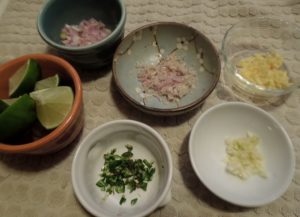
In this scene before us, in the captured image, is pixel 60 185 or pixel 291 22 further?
pixel 291 22

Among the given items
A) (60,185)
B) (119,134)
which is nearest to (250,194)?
(119,134)

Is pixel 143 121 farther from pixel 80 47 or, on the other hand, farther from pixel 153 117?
pixel 80 47

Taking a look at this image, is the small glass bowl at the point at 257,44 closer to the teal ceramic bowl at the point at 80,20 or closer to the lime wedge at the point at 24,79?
the teal ceramic bowl at the point at 80,20

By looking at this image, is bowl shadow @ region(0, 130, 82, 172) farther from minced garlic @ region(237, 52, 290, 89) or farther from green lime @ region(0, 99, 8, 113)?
minced garlic @ region(237, 52, 290, 89)

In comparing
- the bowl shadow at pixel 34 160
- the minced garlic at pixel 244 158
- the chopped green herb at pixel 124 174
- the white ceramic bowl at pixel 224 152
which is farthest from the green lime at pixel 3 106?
the minced garlic at pixel 244 158

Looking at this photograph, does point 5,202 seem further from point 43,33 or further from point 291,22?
point 291,22

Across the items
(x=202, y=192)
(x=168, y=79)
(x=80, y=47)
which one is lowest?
(x=202, y=192)

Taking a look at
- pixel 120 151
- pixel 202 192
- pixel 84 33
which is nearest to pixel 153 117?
pixel 120 151
